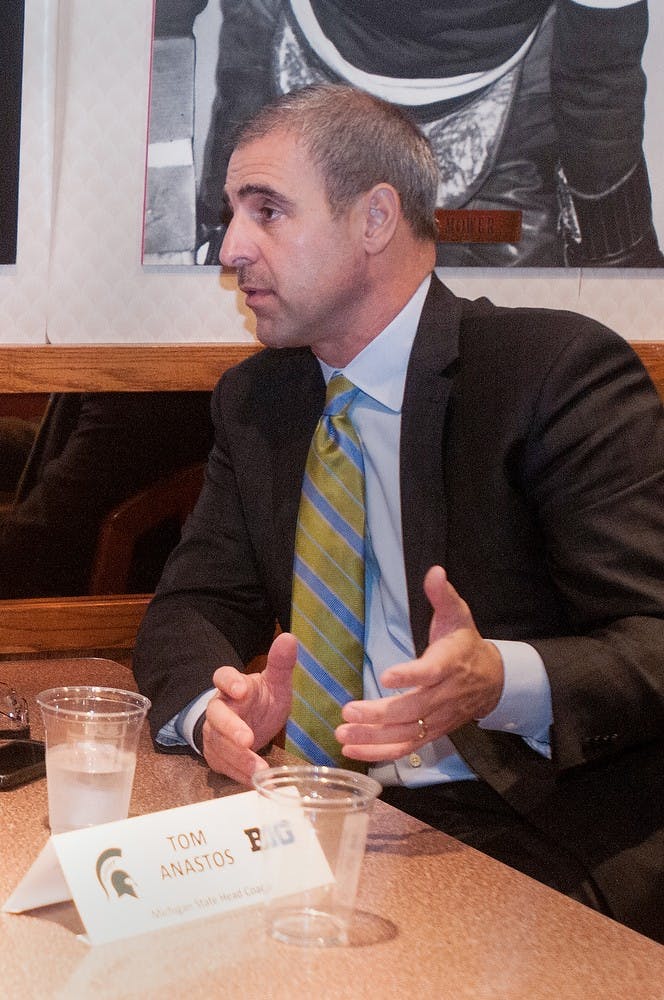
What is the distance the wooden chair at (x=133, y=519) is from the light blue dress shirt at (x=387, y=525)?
479mm

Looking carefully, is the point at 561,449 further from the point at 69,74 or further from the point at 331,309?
the point at 69,74

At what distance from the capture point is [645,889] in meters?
1.42

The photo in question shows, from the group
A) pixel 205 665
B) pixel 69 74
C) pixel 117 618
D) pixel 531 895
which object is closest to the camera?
pixel 531 895

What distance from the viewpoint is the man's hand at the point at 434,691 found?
1.16 m

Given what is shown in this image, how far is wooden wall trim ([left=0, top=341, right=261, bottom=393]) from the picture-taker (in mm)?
2133

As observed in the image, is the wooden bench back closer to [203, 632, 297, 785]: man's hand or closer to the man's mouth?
the man's mouth

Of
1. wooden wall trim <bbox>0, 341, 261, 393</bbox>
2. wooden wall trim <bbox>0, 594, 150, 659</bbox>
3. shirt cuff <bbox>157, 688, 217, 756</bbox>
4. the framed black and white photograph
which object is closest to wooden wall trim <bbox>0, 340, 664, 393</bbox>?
wooden wall trim <bbox>0, 341, 261, 393</bbox>

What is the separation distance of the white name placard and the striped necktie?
624mm

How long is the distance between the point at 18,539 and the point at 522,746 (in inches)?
41.8

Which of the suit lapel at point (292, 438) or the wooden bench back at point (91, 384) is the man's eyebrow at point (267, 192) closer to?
the suit lapel at point (292, 438)

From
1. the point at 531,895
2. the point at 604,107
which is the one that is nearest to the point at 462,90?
the point at 604,107

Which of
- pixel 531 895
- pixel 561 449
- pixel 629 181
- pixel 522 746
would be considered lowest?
pixel 522 746

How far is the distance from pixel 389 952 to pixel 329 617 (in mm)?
744

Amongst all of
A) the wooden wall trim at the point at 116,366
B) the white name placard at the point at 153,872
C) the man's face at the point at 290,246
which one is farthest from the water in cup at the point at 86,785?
the wooden wall trim at the point at 116,366
